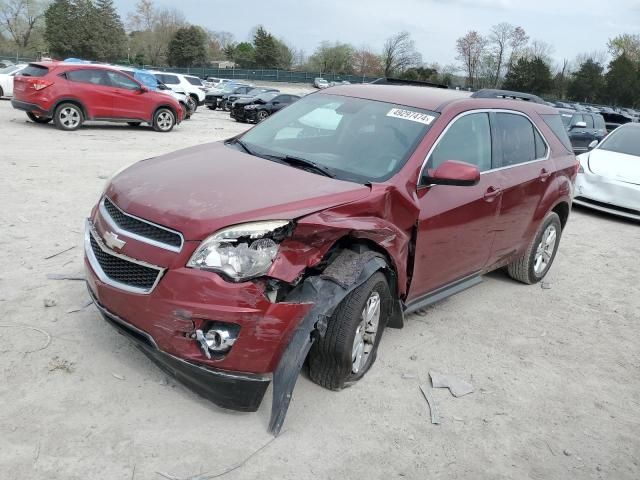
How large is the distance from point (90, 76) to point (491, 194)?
12.5 meters

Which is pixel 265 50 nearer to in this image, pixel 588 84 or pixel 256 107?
pixel 588 84

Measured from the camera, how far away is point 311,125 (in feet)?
14.9

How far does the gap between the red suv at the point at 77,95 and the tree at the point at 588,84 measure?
197 feet

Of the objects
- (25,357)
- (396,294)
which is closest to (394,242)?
(396,294)

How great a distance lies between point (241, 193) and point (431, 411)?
5.65 ft

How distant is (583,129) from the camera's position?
53.6 ft

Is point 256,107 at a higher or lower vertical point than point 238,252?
higher

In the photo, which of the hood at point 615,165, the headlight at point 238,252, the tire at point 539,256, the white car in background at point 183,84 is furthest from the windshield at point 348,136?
the white car in background at point 183,84

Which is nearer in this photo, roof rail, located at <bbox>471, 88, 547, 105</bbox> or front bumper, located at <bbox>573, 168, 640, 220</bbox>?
roof rail, located at <bbox>471, 88, 547, 105</bbox>

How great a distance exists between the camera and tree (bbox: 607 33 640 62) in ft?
258

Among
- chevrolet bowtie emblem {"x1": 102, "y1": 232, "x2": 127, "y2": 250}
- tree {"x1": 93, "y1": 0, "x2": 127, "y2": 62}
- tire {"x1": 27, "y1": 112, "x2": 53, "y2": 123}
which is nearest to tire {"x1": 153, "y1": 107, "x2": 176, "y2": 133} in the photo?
tire {"x1": 27, "y1": 112, "x2": 53, "y2": 123}

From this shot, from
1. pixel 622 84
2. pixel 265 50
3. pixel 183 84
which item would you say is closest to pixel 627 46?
pixel 622 84

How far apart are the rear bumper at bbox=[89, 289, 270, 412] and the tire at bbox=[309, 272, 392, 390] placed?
1.53ft

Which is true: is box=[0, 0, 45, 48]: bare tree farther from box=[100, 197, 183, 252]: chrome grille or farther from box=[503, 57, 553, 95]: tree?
box=[100, 197, 183, 252]: chrome grille
